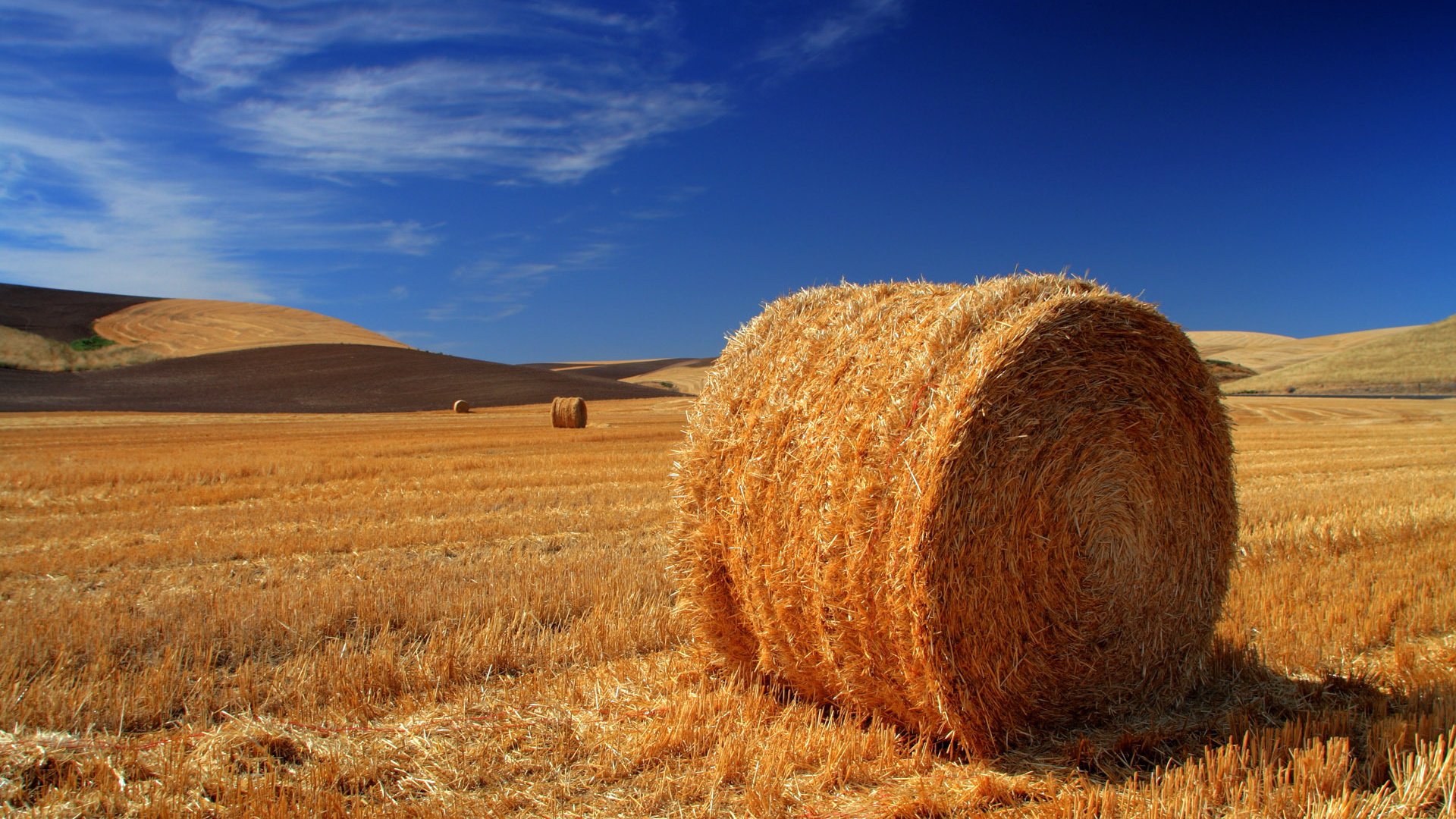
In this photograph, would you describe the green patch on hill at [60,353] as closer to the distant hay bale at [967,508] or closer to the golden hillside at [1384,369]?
the distant hay bale at [967,508]

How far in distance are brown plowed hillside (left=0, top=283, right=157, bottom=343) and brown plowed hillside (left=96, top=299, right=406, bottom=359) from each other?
3.54ft

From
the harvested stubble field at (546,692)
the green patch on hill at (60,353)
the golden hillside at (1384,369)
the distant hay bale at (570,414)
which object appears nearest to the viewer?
the harvested stubble field at (546,692)

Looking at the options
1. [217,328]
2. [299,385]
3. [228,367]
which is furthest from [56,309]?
[299,385]

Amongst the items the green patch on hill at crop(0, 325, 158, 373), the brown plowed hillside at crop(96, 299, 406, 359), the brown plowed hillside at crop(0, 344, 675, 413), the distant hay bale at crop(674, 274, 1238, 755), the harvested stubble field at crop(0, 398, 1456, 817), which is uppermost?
the brown plowed hillside at crop(96, 299, 406, 359)

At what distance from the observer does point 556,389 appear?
47.1 m

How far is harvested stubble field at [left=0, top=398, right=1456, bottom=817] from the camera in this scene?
3.04m

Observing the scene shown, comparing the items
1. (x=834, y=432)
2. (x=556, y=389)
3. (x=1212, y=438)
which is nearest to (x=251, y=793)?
(x=834, y=432)

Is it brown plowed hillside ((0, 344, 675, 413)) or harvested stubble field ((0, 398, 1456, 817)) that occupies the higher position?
brown plowed hillside ((0, 344, 675, 413))

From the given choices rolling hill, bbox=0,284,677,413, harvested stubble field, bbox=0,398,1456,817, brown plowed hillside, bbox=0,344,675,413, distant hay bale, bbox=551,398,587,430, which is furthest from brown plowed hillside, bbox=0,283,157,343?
harvested stubble field, bbox=0,398,1456,817

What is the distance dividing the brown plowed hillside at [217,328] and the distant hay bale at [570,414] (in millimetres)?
36798

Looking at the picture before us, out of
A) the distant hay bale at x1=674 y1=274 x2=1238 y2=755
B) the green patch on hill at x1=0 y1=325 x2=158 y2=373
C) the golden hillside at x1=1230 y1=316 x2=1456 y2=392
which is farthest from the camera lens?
the green patch on hill at x1=0 y1=325 x2=158 y2=373

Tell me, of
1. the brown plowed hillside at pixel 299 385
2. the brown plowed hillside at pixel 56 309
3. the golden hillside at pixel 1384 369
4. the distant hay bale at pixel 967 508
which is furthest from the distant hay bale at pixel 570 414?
the brown plowed hillside at pixel 56 309

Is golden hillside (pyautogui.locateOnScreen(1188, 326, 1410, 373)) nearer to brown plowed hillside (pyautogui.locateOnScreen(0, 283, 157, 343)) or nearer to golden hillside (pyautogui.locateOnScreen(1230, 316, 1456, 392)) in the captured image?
golden hillside (pyautogui.locateOnScreen(1230, 316, 1456, 392))

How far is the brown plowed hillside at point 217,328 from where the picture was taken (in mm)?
53281
